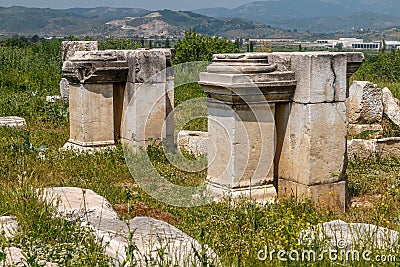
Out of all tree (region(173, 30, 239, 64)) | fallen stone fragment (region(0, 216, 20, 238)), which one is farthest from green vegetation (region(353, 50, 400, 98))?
fallen stone fragment (region(0, 216, 20, 238))

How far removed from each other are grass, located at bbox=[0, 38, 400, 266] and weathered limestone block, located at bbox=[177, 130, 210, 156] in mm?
681

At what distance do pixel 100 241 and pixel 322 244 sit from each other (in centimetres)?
163

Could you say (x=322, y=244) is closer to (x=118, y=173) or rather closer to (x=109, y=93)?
(x=118, y=173)

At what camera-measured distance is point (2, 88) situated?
17.3 m

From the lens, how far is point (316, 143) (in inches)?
285

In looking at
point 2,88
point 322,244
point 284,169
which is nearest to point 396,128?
point 284,169

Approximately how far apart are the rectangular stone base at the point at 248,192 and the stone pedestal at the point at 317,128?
205 mm

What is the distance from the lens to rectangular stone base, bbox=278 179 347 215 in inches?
287

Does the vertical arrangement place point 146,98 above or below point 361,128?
above

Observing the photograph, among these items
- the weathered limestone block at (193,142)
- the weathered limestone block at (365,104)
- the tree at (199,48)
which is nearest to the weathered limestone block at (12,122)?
the weathered limestone block at (193,142)

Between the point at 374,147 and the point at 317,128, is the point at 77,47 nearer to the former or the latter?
the point at 374,147

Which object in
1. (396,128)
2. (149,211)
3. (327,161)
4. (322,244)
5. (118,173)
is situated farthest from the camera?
(396,128)

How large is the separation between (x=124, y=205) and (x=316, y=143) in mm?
2267

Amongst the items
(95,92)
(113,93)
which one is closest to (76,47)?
(113,93)
